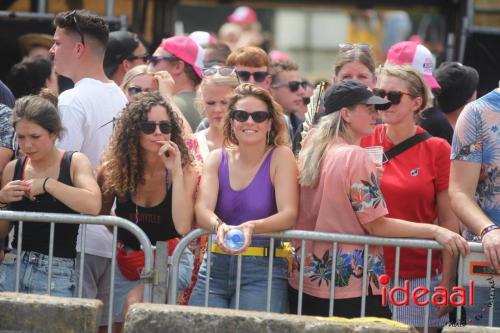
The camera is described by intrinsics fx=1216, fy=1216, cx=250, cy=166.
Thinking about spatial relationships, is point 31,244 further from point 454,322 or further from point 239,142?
point 454,322

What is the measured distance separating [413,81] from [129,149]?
5.70ft

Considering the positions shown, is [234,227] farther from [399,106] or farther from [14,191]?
[399,106]

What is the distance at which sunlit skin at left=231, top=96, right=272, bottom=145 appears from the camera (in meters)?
6.55

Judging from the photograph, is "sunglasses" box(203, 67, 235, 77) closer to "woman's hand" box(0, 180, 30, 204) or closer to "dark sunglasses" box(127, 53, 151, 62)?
"dark sunglasses" box(127, 53, 151, 62)

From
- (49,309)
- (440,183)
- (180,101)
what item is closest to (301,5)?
(180,101)

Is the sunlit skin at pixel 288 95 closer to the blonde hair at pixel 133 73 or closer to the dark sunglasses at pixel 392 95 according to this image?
the blonde hair at pixel 133 73

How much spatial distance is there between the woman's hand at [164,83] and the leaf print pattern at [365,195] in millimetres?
1860

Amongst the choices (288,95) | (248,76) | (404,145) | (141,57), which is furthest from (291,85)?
(404,145)

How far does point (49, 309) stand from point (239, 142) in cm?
145

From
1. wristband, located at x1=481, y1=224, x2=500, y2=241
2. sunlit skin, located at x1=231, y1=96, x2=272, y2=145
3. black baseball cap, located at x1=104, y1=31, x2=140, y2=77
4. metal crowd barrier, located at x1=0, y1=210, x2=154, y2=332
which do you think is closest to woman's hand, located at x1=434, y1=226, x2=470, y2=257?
wristband, located at x1=481, y1=224, x2=500, y2=241

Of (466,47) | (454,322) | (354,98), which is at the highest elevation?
(466,47)

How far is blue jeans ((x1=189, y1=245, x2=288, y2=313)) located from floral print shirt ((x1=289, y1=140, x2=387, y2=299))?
0.11 meters

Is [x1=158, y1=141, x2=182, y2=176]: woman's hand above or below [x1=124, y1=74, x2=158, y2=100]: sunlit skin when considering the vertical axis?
below

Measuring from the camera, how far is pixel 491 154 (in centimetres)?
A: 653
